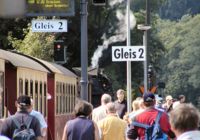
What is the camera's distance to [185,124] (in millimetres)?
5887

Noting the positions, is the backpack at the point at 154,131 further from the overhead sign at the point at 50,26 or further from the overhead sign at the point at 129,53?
the overhead sign at the point at 129,53

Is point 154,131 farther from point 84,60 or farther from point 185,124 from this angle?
point 84,60

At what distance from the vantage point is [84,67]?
1802 centimetres

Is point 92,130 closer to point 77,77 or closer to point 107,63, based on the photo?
point 77,77

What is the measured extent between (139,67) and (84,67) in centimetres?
4638

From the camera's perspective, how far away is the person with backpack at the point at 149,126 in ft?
36.1

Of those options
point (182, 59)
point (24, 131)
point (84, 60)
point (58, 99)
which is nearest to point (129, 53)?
point (84, 60)

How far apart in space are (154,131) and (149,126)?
10 cm

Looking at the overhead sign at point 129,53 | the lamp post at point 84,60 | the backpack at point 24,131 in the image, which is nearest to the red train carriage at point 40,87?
the lamp post at point 84,60

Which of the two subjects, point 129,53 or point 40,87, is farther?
point 40,87

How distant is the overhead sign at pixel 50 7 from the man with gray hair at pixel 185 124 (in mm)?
12865

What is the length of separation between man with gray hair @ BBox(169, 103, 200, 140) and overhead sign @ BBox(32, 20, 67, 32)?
12.9 meters

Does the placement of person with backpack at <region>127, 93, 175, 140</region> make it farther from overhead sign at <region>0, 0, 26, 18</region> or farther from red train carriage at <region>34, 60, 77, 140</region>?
red train carriage at <region>34, 60, 77, 140</region>

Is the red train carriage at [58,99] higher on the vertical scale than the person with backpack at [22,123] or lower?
lower
